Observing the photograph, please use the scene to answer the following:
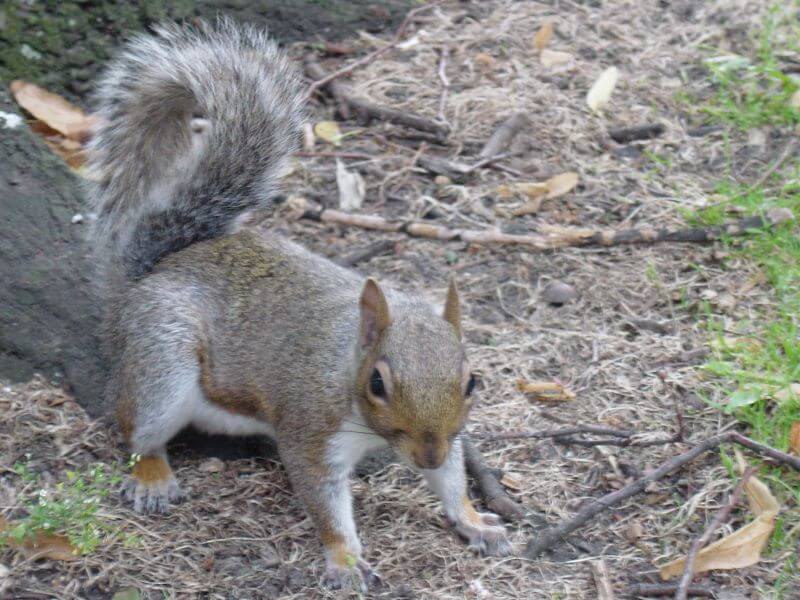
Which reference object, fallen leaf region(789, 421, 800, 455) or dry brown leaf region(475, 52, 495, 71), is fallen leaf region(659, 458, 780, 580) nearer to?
fallen leaf region(789, 421, 800, 455)

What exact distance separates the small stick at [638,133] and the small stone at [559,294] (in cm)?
92

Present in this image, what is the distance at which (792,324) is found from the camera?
2.93 meters

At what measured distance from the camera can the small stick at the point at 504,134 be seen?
12.8 feet

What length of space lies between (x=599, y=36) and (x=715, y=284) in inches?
64.6

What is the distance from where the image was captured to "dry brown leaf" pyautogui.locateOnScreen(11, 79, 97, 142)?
3.67 meters

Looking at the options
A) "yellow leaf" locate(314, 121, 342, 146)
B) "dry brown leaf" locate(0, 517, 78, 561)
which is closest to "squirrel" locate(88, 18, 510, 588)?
"dry brown leaf" locate(0, 517, 78, 561)

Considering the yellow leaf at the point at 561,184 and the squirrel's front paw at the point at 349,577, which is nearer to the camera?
the squirrel's front paw at the point at 349,577

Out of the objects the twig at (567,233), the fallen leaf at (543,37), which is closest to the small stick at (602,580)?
the twig at (567,233)

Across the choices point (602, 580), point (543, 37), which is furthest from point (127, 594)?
point (543, 37)

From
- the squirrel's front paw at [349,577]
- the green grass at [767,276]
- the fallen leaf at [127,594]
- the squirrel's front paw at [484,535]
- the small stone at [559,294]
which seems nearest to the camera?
the fallen leaf at [127,594]

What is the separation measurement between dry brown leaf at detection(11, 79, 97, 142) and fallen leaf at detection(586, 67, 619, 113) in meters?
1.91

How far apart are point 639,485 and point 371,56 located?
8.01 feet

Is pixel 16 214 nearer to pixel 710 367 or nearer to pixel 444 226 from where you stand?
pixel 444 226

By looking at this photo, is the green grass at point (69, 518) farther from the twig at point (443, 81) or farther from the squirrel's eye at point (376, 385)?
the twig at point (443, 81)
